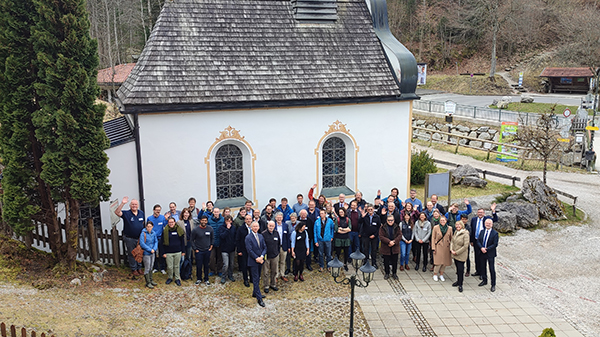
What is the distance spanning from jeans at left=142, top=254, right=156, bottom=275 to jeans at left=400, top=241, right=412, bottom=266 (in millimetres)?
6028

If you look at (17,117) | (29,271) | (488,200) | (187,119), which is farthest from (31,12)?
(488,200)

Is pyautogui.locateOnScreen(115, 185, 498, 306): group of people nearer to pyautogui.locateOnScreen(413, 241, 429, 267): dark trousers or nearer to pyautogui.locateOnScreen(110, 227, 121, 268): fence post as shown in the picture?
pyautogui.locateOnScreen(413, 241, 429, 267): dark trousers

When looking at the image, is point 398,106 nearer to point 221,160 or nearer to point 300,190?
point 300,190

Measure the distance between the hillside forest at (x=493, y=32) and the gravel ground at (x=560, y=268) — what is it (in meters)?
36.6

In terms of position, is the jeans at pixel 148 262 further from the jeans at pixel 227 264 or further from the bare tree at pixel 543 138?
the bare tree at pixel 543 138

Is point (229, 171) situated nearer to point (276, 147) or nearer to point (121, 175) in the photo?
point (276, 147)

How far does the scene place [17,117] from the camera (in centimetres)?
987

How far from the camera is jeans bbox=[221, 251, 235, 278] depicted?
37.1ft

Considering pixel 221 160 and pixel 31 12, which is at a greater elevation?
pixel 31 12

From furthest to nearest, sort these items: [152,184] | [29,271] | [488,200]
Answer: [488,200], [152,184], [29,271]

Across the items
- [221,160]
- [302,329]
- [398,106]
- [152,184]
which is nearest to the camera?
[302,329]

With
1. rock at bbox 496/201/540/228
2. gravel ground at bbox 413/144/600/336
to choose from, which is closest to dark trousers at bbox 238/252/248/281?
gravel ground at bbox 413/144/600/336

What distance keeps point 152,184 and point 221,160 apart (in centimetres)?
203

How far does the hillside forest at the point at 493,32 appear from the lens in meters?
48.1
